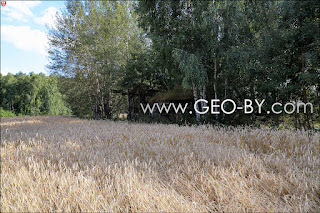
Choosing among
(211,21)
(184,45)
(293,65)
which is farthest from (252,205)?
(293,65)

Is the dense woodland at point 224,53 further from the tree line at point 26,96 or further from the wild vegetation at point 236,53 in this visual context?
the tree line at point 26,96

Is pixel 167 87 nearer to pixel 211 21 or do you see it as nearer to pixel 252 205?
pixel 211 21

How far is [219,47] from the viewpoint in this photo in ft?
30.2

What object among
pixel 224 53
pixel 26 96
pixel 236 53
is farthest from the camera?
pixel 26 96

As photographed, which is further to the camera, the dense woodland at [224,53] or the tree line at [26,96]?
the tree line at [26,96]

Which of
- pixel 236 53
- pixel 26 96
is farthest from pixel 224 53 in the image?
pixel 26 96

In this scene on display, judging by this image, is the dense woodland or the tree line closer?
the dense woodland

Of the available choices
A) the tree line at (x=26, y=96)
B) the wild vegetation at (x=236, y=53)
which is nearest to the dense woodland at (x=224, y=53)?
the wild vegetation at (x=236, y=53)

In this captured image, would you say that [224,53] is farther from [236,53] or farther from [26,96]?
[26,96]

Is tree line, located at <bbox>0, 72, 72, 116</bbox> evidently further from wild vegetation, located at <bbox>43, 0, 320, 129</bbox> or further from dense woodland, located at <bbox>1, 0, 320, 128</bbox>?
wild vegetation, located at <bbox>43, 0, 320, 129</bbox>

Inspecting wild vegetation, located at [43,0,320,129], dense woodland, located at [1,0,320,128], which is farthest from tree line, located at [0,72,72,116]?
wild vegetation, located at [43,0,320,129]

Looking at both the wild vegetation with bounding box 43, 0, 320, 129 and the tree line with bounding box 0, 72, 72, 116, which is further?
the tree line with bounding box 0, 72, 72, 116

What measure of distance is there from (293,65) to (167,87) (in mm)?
7998

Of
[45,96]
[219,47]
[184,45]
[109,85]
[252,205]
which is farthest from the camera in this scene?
[45,96]
